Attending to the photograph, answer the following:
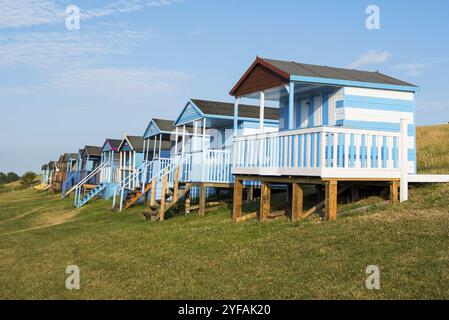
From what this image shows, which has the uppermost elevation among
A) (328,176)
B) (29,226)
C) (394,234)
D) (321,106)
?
(321,106)

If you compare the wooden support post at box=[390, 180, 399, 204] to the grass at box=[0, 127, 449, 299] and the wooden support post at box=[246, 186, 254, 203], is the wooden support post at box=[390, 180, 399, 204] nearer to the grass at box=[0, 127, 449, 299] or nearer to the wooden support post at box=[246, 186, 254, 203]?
the grass at box=[0, 127, 449, 299]

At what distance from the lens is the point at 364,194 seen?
12.7 meters

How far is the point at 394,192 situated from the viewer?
1097 centimetres

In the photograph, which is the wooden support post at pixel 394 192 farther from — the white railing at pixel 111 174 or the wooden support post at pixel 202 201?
the white railing at pixel 111 174

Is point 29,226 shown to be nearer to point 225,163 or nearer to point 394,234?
point 225,163

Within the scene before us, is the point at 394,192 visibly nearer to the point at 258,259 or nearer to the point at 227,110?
the point at 258,259

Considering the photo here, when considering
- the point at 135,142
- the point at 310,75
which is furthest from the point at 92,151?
the point at 310,75

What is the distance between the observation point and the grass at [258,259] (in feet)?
20.7

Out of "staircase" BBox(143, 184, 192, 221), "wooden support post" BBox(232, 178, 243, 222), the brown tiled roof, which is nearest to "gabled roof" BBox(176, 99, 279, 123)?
the brown tiled roof

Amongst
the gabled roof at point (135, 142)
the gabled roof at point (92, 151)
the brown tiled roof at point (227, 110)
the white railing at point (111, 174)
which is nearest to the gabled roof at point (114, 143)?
the white railing at point (111, 174)

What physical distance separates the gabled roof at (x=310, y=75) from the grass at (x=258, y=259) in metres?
3.50

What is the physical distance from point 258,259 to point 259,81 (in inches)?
288
